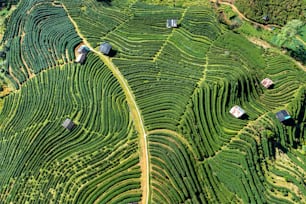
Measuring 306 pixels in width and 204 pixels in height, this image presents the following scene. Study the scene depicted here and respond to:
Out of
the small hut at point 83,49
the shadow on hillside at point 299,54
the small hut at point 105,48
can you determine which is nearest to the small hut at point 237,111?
the shadow on hillside at point 299,54

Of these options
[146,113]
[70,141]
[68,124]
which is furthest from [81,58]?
[146,113]

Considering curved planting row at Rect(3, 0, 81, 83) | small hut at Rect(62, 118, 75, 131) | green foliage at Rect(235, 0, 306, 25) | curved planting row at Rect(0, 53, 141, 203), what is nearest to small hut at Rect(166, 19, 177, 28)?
green foliage at Rect(235, 0, 306, 25)

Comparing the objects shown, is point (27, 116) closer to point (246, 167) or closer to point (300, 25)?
point (246, 167)

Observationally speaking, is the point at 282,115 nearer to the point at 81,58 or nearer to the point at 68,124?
the point at 68,124

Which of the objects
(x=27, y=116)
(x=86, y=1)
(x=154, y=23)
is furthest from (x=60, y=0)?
(x=27, y=116)

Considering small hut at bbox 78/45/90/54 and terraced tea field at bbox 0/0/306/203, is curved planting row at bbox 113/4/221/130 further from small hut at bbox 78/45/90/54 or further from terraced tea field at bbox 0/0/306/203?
small hut at bbox 78/45/90/54

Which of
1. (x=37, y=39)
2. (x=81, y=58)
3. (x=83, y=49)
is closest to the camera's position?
(x=81, y=58)
